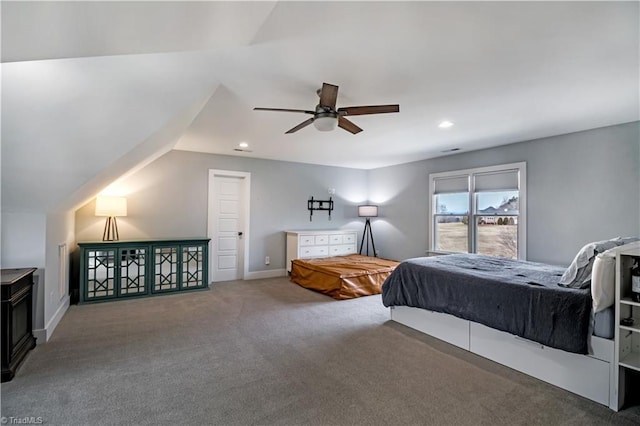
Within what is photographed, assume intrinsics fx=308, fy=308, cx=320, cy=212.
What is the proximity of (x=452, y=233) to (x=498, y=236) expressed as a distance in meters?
0.83

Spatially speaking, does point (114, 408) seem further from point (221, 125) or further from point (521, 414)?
point (221, 125)

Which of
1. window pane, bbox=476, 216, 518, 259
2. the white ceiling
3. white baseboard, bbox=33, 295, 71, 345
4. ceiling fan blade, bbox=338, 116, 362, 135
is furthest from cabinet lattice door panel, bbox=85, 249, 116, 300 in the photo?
window pane, bbox=476, 216, 518, 259

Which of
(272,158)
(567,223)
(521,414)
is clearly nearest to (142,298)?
(272,158)

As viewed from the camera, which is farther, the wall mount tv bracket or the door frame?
the wall mount tv bracket

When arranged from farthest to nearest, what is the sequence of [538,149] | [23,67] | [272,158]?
[272,158] → [538,149] → [23,67]

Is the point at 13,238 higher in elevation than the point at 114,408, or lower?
higher

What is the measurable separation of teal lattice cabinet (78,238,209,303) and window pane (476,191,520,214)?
4.73 m

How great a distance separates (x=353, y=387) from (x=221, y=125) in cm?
329

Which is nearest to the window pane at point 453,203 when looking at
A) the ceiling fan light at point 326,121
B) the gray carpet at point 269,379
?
the gray carpet at point 269,379

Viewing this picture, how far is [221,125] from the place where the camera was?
3941mm

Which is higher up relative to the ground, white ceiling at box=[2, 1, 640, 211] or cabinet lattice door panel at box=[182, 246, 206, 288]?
white ceiling at box=[2, 1, 640, 211]

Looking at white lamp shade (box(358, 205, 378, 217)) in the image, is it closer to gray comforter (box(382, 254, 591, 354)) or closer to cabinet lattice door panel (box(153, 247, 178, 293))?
gray comforter (box(382, 254, 591, 354))

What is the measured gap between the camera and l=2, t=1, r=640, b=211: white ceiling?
5.40ft

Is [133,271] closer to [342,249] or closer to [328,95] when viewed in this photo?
[342,249]
